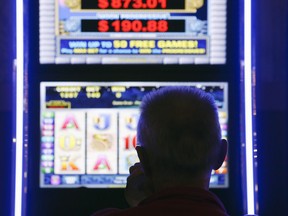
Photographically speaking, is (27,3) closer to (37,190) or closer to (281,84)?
(37,190)

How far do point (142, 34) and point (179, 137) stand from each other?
1.14 metres

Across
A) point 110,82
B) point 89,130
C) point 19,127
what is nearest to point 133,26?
point 110,82

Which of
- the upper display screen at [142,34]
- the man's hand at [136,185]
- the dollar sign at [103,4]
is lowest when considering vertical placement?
the man's hand at [136,185]

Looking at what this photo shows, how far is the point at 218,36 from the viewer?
2.35m

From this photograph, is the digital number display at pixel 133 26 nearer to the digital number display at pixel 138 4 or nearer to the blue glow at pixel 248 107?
the digital number display at pixel 138 4

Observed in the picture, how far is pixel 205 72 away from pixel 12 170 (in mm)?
773

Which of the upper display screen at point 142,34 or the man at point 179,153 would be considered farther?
the upper display screen at point 142,34

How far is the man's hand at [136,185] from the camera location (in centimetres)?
163

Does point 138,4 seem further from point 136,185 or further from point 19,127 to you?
point 136,185

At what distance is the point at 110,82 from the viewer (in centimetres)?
233

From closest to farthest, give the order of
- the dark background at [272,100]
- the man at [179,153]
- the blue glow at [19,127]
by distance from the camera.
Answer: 1. the man at [179,153]
2. the blue glow at [19,127]
3. the dark background at [272,100]

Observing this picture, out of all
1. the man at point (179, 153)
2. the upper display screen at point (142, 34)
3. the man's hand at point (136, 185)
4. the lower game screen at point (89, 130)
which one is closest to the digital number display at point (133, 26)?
the upper display screen at point (142, 34)

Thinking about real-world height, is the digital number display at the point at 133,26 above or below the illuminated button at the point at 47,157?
above

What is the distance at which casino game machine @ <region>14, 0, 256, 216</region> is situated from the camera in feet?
7.59
